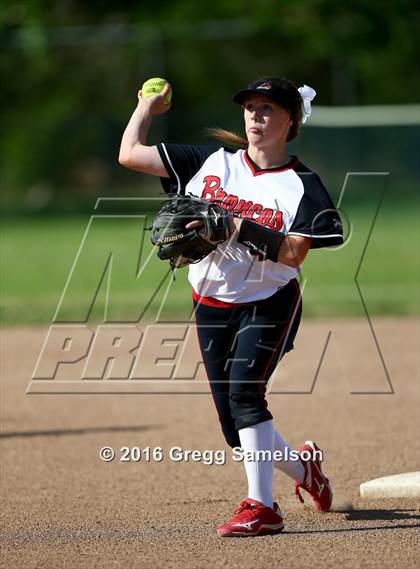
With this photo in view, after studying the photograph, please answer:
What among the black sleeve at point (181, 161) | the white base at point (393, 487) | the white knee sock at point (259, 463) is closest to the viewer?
the white knee sock at point (259, 463)

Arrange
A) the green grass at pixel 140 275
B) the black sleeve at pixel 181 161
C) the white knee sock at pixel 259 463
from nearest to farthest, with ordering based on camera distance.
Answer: the white knee sock at pixel 259 463 → the black sleeve at pixel 181 161 → the green grass at pixel 140 275

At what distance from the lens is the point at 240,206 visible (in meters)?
4.73

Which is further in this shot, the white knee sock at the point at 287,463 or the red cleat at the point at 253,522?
the white knee sock at the point at 287,463

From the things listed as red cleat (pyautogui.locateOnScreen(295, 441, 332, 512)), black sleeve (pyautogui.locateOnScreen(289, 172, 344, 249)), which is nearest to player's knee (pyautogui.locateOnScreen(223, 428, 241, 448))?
red cleat (pyautogui.locateOnScreen(295, 441, 332, 512))

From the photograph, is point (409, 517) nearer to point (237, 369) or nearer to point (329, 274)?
point (237, 369)

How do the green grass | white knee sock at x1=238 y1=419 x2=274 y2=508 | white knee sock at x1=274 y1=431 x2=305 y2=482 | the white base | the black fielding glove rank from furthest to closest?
the green grass
the white base
white knee sock at x1=274 y1=431 x2=305 y2=482
white knee sock at x1=238 y1=419 x2=274 y2=508
the black fielding glove

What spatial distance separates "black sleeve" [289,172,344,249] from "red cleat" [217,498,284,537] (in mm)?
1154

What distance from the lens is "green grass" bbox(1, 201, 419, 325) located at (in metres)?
11.4

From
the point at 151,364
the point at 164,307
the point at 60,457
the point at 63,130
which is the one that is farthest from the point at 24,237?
the point at 60,457

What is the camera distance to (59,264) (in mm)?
15938

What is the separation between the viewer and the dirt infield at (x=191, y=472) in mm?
4395

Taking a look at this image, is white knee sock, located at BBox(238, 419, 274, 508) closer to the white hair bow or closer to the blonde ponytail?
the blonde ponytail

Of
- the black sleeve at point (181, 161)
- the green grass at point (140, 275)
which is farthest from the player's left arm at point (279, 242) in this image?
the green grass at point (140, 275)

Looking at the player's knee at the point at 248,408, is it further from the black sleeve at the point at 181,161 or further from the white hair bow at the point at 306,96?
the white hair bow at the point at 306,96
